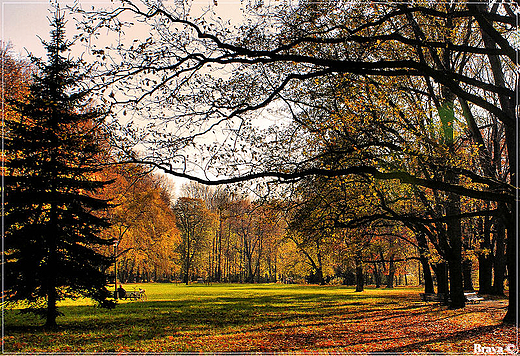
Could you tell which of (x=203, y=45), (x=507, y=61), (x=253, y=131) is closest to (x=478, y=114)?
(x=507, y=61)

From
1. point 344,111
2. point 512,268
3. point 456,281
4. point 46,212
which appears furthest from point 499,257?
point 46,212

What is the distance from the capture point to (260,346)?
397 inches

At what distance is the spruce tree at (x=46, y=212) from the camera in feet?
43.7

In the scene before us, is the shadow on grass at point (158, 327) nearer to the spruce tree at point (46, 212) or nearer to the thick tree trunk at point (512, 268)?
the spruce tree at point (46, 212)

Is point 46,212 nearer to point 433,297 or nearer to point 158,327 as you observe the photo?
point 158,327

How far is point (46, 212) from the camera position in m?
14.4

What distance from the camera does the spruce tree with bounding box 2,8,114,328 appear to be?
1331 centimetres

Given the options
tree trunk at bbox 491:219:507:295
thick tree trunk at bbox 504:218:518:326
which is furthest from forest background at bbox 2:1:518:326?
tree trunk at bbox 491:219:507:295

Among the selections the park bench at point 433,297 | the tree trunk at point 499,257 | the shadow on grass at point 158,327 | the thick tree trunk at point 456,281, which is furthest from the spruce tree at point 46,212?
the tree trunk at point 499,257

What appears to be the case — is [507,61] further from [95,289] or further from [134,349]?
[95,289]

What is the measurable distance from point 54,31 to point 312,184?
34.8 ft

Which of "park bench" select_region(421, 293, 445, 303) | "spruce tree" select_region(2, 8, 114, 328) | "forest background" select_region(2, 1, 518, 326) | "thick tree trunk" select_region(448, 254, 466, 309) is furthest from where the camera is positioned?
"park bench" select_region(421, 293, 445, 303)

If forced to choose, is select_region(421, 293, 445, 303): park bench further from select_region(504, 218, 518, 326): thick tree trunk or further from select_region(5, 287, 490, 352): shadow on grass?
select_region(504, 218, 518, 326): thick tree trunk

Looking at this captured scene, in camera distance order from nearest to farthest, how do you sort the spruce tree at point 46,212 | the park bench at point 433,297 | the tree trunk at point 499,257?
the spruce tree at point 46,212, the park bench at point 433,297, the tree trunk at point 499,257
